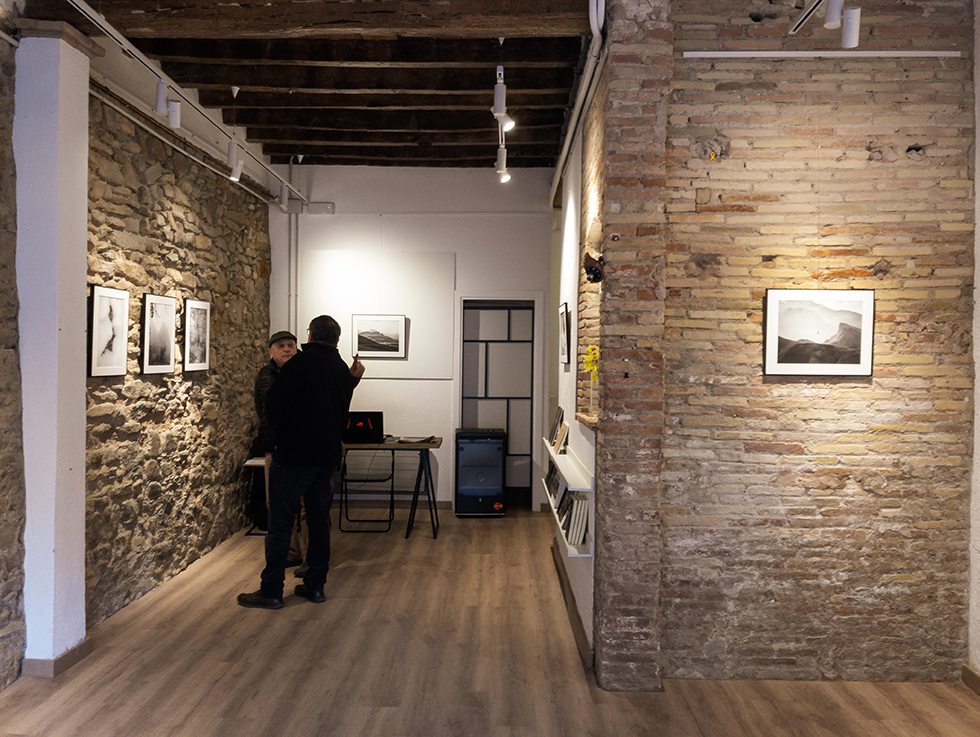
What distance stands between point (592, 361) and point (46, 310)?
9.40ft

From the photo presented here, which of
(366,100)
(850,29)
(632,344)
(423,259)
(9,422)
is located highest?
(366,100)

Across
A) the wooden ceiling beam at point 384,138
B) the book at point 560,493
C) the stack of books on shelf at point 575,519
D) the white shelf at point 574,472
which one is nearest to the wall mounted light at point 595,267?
the white shelf at point 574,472

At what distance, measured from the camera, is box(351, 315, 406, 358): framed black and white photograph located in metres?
7.16

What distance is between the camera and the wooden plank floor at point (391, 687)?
301 centimetres

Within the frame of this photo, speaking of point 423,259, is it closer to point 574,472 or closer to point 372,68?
point 372,68

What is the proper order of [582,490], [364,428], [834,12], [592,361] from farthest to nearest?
[364,428] → [592,361] → [582,490] → [834,12]

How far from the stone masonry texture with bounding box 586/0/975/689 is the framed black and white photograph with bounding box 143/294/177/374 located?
311cm

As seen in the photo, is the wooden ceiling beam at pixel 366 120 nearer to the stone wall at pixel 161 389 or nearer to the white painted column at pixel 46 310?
the stone wall at pixel 161 389

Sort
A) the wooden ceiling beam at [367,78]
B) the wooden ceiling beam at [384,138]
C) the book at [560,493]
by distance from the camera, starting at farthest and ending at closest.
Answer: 1. the wooden ceiling beam at [384,138]
2. the wooden ceiling beam at [367,78]
3. the book at [560,493]

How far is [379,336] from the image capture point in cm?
717

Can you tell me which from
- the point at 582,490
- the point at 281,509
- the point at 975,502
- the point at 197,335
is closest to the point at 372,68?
the point at 197,335

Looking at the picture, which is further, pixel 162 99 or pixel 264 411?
pixel 264 411

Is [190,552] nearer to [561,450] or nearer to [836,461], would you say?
[561,450]

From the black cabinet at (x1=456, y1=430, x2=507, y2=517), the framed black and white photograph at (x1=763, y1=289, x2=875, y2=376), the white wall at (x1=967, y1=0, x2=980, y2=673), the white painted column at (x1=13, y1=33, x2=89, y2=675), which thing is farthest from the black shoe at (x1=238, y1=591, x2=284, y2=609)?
the white wall at (x1=967, y1=0, x2=980, y2=673)
